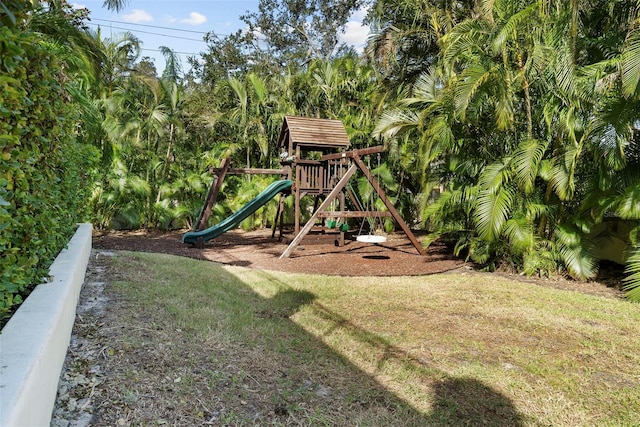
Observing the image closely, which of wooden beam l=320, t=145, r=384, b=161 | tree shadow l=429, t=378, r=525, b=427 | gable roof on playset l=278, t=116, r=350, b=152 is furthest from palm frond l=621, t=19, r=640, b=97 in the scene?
gable roof on playset l=278, t=116, r=350, b=152

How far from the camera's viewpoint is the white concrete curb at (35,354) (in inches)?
61.2

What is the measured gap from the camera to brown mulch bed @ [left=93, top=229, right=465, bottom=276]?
847 centimetres

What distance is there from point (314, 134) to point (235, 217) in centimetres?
289

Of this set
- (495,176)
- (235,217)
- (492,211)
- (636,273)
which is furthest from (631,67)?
(235,217)

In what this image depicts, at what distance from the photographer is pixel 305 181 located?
444 inches

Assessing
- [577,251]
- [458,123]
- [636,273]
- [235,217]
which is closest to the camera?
[636,273]

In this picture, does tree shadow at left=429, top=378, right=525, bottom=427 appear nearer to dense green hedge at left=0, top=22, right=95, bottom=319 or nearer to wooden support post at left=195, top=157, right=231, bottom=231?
dense green hedge at left=0, top=22, right=95, bottom=319

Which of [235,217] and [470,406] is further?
[235,217]

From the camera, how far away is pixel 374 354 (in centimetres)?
399

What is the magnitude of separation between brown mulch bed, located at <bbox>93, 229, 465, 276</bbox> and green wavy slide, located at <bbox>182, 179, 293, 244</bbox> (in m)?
0.27

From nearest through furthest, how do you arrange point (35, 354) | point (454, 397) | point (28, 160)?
point (35, 354) → point (28, 160) → point (454, 397)

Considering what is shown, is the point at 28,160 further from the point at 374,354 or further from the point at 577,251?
the point at 577,251

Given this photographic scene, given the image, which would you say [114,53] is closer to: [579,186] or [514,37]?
[514,37]

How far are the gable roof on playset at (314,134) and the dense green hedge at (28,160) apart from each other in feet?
24.3
